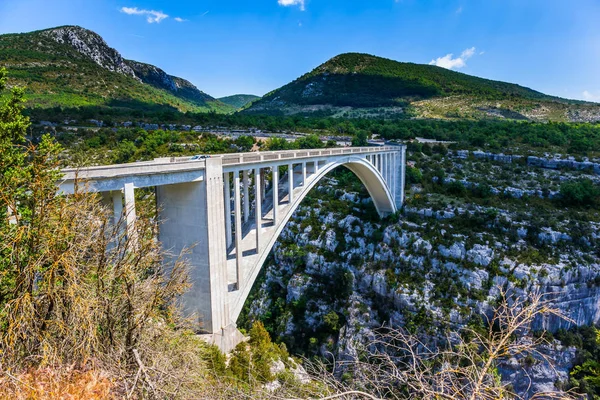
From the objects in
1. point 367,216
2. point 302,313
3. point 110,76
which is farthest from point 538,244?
point 110,76

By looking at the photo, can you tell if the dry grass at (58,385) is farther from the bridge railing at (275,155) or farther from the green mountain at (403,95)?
the green mountain at (403,95)

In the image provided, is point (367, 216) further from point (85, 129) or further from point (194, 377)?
point (85, 129)

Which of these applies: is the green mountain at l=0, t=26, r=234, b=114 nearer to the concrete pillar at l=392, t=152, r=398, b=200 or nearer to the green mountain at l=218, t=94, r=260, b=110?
the concrete pillar at l=392, t=152, r=398, b=200

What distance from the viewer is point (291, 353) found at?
2412 centimetres

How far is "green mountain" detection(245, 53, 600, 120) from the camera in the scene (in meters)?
65.6

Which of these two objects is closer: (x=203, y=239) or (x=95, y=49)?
(x=203, y=239)

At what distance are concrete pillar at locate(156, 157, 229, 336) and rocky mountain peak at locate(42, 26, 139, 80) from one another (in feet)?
268

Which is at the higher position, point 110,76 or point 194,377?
point 110,76

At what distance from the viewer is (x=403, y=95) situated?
83.0 metres

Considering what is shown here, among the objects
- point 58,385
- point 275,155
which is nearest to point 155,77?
point 275,155

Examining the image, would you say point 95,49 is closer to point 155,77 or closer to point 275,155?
point 155,77

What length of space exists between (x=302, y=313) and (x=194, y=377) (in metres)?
19.9

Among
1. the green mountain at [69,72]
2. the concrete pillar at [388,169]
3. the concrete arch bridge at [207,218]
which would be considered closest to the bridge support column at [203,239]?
the concrete arch bridge at [207,218]

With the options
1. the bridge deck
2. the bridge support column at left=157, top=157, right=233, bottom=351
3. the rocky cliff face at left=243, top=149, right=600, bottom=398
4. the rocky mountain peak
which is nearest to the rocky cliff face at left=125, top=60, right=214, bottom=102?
the rocky mountain peak
